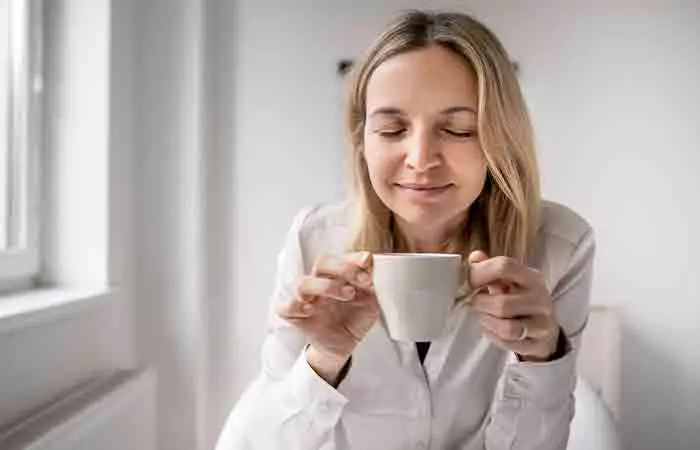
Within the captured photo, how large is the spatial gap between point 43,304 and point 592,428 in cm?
84

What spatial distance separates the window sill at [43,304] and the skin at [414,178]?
40 cm

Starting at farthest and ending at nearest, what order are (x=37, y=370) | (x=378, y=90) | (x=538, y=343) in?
1. (x=37, y=370)
2. (x=378, y=90)
3. (x=538, y=343)

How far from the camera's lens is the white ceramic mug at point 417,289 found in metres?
0.69

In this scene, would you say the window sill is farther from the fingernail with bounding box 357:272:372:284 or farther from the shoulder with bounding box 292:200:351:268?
the fingernail with bounding box 357:272:372:284

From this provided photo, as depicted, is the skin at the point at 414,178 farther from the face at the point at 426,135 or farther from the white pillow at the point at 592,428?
the white pillow at the point at 592,428

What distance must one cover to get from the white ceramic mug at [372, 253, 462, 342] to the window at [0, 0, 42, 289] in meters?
0.84

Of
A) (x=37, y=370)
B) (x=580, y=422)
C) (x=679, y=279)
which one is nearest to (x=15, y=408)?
(x=37, y=370)

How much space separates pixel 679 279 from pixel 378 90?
1.16m

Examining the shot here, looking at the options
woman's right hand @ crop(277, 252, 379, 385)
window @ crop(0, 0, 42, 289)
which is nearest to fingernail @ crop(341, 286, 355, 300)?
woman's right hand @ crop(277, 252, 379, 385)

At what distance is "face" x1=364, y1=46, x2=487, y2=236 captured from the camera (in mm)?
883

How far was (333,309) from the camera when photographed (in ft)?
2.76

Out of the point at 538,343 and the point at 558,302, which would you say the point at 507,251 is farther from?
the point at 538,343

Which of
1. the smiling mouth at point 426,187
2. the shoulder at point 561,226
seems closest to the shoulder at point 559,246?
the shoulder at point 561,226

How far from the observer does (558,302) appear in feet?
3.40
